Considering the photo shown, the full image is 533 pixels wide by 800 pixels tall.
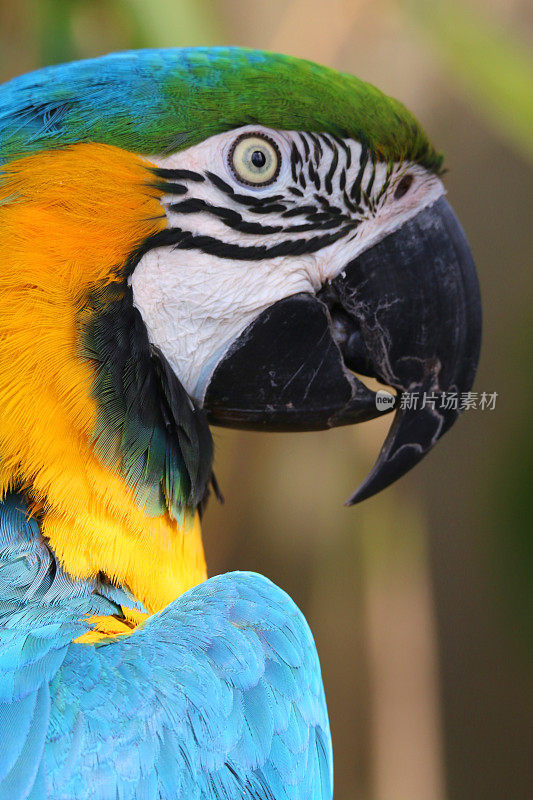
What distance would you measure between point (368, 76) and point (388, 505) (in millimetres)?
1490

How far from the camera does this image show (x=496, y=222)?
2887mm

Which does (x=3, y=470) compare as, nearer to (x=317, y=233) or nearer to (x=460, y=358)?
(x=317, y=233)

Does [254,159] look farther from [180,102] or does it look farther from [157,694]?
[157,694]

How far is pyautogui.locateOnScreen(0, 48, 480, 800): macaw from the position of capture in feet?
2.23

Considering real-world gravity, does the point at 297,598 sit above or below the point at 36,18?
below

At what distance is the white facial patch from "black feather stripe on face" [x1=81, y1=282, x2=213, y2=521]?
0.11 ft

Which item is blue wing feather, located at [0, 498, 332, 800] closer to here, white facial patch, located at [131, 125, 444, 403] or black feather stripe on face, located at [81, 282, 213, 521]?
black feather stripe on face, located at [81, 282, 213, 521]

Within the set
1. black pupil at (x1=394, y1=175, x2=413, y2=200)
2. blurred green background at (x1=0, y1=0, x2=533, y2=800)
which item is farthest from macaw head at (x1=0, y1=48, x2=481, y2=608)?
blurred green background at (x1=0, y1=0, x2=533, y2=800)

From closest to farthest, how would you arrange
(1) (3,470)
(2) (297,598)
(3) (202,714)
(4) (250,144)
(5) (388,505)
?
(3) (202,714) < (1) (3,470) < (4) (250,144) < (5) (388,505) < (2) (297,598)

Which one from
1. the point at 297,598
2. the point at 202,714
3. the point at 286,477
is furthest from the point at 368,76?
the point at 202,714

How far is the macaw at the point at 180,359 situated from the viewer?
68cm

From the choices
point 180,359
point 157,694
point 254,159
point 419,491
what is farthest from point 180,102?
point 419,491

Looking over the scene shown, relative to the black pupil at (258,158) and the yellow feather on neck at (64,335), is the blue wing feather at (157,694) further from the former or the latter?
the black pupil at (258,158)

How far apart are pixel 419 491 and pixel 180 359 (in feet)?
6.74
